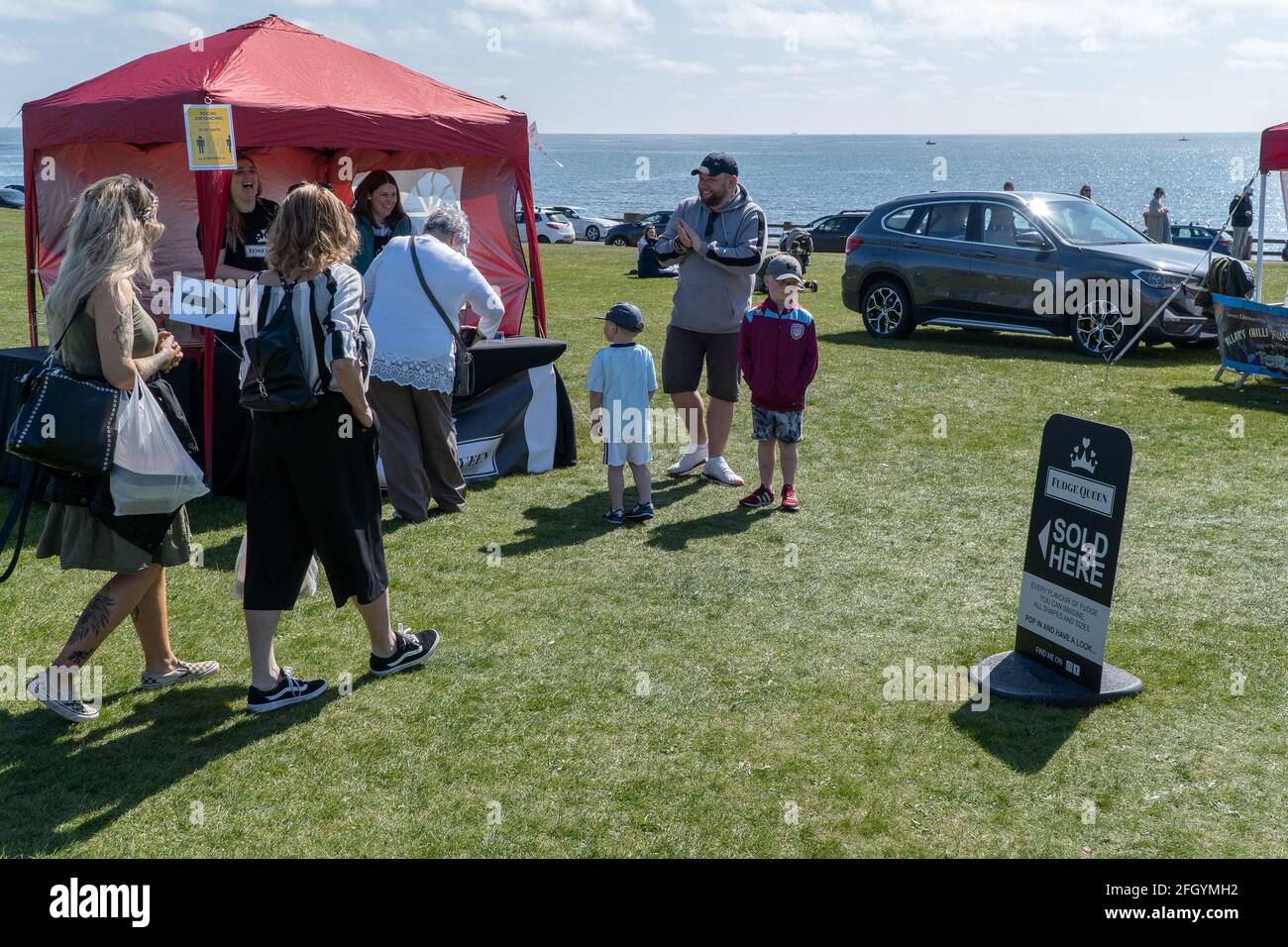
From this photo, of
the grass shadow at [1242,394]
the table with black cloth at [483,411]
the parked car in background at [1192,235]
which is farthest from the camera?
the parked car in background at [1192,235]

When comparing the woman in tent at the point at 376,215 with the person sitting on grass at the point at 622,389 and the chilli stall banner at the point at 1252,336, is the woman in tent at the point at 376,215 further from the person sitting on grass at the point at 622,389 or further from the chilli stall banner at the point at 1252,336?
the chilli stall banner at the point at 1252,336

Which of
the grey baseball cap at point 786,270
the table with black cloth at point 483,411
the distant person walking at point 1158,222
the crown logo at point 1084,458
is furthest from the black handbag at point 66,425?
the distant person walking at point 1158,222

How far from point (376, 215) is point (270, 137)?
0.84 m

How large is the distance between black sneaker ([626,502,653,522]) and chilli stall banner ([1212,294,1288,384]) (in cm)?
623

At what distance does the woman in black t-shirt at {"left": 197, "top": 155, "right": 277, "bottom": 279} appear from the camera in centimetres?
767

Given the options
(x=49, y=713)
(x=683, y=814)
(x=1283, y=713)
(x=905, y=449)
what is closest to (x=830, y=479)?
(x=905, y=449)

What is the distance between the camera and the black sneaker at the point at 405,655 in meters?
4.76

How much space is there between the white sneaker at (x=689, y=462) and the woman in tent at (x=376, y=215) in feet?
7.49

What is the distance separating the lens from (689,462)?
313 inches

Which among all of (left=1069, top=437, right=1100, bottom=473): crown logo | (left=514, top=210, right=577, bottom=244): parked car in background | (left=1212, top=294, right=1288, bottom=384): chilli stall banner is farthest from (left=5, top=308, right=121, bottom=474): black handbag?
(left=514, top=210, right=577, bottom=244): parked car in background

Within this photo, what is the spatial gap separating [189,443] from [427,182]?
549cm

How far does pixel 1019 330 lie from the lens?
42.1 ft

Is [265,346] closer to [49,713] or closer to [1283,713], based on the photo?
[49,713]

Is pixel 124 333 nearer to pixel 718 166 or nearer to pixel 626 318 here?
pixel 626 318
